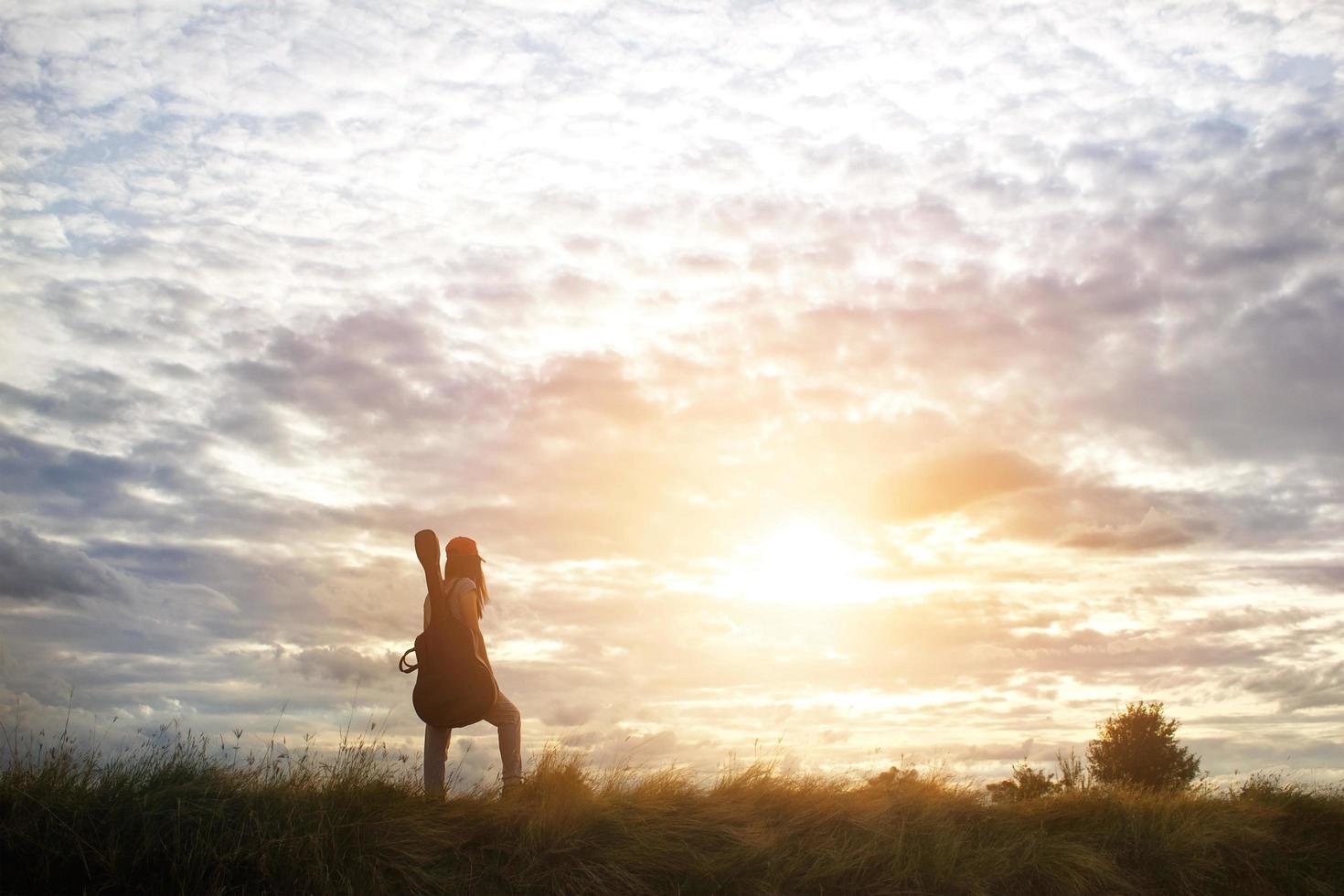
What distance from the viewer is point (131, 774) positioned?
8867 mm

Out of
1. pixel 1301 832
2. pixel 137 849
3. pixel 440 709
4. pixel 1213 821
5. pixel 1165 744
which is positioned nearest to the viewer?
pixel 137 849

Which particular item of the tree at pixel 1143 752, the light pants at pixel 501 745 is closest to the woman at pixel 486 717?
the light pants at pixel 501 745

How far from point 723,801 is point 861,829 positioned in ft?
4.77

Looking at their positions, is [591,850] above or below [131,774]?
below

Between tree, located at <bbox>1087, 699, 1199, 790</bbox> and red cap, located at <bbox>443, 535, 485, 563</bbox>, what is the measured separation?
16818mm

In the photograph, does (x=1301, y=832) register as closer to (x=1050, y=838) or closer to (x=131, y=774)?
(x=1050, y=838)

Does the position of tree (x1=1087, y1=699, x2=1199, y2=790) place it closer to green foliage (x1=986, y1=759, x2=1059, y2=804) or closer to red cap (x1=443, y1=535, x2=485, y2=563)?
green foliage (x1=986, y1=759, x2=1059, y2=804)

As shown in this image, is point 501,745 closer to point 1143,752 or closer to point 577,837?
point 577,837

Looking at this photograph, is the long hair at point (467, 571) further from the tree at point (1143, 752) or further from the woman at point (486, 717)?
the tree at point (1143, 752)

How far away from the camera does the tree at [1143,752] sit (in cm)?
2172

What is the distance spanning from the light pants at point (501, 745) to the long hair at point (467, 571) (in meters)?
1.02

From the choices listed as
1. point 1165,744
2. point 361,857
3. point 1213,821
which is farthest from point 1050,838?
point 1165,744

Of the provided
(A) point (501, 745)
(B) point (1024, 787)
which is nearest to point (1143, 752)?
(B) point (1024, 787)

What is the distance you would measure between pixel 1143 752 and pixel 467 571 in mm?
17973
